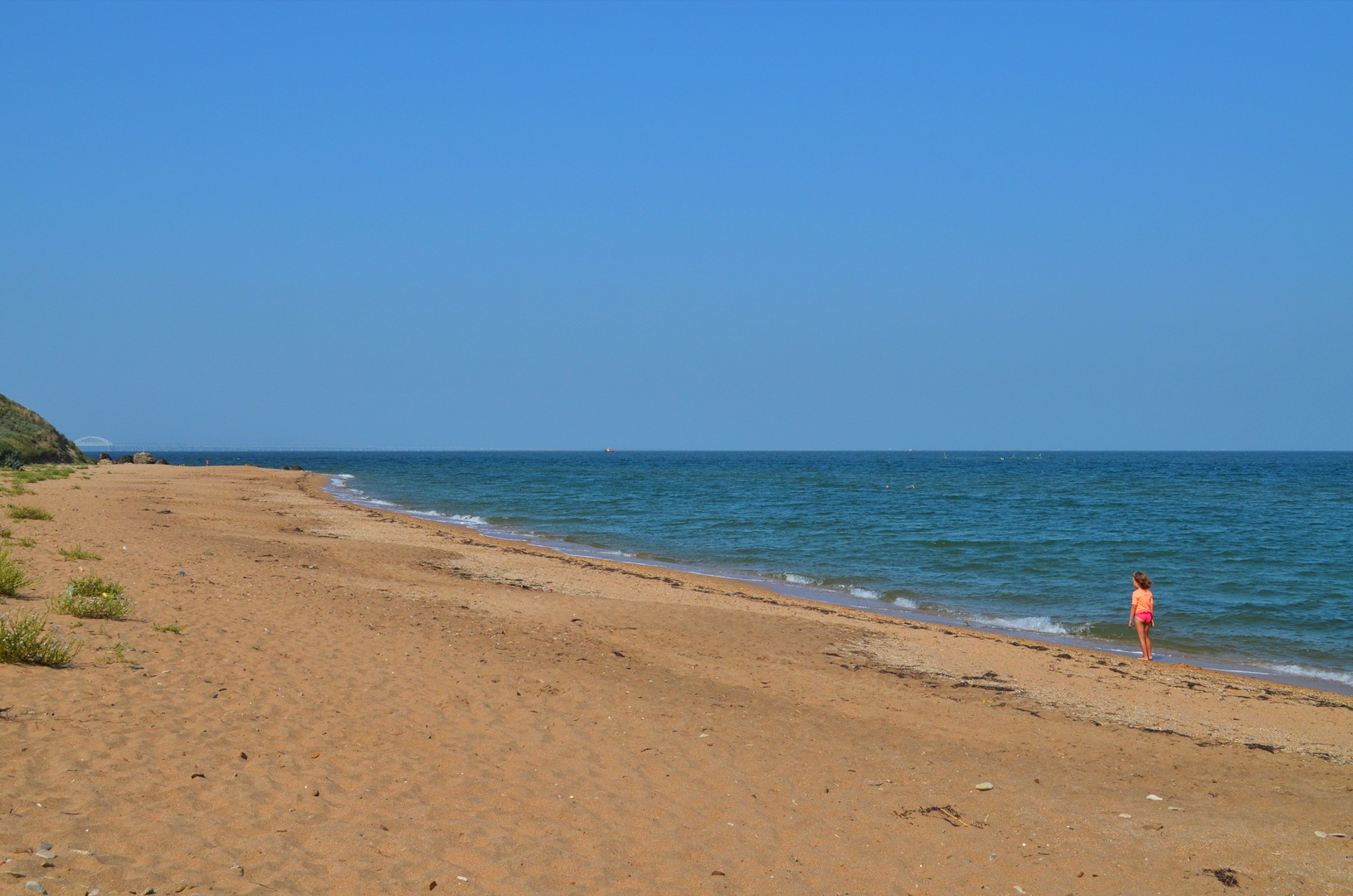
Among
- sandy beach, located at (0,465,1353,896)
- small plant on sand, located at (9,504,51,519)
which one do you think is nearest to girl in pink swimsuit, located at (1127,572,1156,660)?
sandy beach, located at (0,465,1353,896)

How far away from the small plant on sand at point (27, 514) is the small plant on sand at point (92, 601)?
8.70 meters

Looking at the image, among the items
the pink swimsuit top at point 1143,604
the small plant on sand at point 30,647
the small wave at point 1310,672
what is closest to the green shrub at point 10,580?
the small plant on sand at point 30,647

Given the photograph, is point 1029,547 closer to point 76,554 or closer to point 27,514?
point 76,554

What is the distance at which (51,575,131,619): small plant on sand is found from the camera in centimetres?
946

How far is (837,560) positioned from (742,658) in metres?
14.0

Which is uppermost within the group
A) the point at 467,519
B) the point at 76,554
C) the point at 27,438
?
the point at 27,438

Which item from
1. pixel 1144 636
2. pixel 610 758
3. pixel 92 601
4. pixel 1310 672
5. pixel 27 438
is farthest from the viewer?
pixel 27 438

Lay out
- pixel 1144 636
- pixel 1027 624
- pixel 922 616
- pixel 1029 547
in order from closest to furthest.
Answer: pixel 1144 636 < pixel 1027 624 < pixel 922 616 < pixel 1029 547

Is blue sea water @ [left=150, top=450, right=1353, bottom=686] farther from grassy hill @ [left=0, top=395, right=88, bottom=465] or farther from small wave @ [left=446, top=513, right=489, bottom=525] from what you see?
grassy hill @ [left=0, top=395, right=88, bottom=465]

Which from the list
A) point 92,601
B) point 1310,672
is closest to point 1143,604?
point 1310,672

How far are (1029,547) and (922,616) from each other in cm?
1190

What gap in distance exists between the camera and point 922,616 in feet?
61.2

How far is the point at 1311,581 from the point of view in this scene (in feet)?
73.6

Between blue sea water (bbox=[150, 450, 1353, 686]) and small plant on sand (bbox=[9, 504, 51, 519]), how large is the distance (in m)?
15.1
